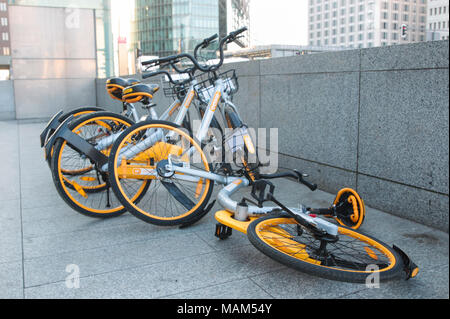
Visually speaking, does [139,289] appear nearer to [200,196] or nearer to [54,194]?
[200,196]

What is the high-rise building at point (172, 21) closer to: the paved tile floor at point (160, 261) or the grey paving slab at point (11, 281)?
the paved tile floor at point (160, 261)

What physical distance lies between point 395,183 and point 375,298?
1697mm

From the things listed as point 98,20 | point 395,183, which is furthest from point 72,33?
point 395,183

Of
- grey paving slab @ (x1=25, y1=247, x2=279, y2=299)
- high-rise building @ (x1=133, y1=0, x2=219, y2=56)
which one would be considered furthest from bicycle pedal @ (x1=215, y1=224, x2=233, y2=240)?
high-rise building @ (x1=133, y1=0, x2=219, y2=56)

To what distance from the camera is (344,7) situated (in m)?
158

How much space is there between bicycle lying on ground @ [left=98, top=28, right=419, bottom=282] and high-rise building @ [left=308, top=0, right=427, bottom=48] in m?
131

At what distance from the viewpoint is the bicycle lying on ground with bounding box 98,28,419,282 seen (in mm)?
2576

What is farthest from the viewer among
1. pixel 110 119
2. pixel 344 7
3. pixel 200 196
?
pixel 344 7

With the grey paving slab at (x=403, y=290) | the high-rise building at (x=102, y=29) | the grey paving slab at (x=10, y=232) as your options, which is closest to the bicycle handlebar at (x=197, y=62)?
the grey paving slab at (x=10, y=232)

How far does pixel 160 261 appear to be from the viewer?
2.96m

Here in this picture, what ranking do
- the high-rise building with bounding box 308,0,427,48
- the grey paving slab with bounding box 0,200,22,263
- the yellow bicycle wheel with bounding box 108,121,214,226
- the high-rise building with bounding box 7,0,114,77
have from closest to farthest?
the grey paving slab with bounding box 0,200,22,263, the yellow bicycle wheel with bounding box 108,121,214,226, the high-rise building with bounding box 7,0,114,77, the high-rise building with bounding box 308,0,427,48

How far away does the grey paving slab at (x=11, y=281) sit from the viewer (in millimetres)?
2480

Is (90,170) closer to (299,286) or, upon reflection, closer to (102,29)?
(299,286)

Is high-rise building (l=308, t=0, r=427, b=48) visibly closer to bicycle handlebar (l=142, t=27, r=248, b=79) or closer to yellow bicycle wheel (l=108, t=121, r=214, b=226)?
bicycle handlebar (l=142, t=27, r=248, b=79)
